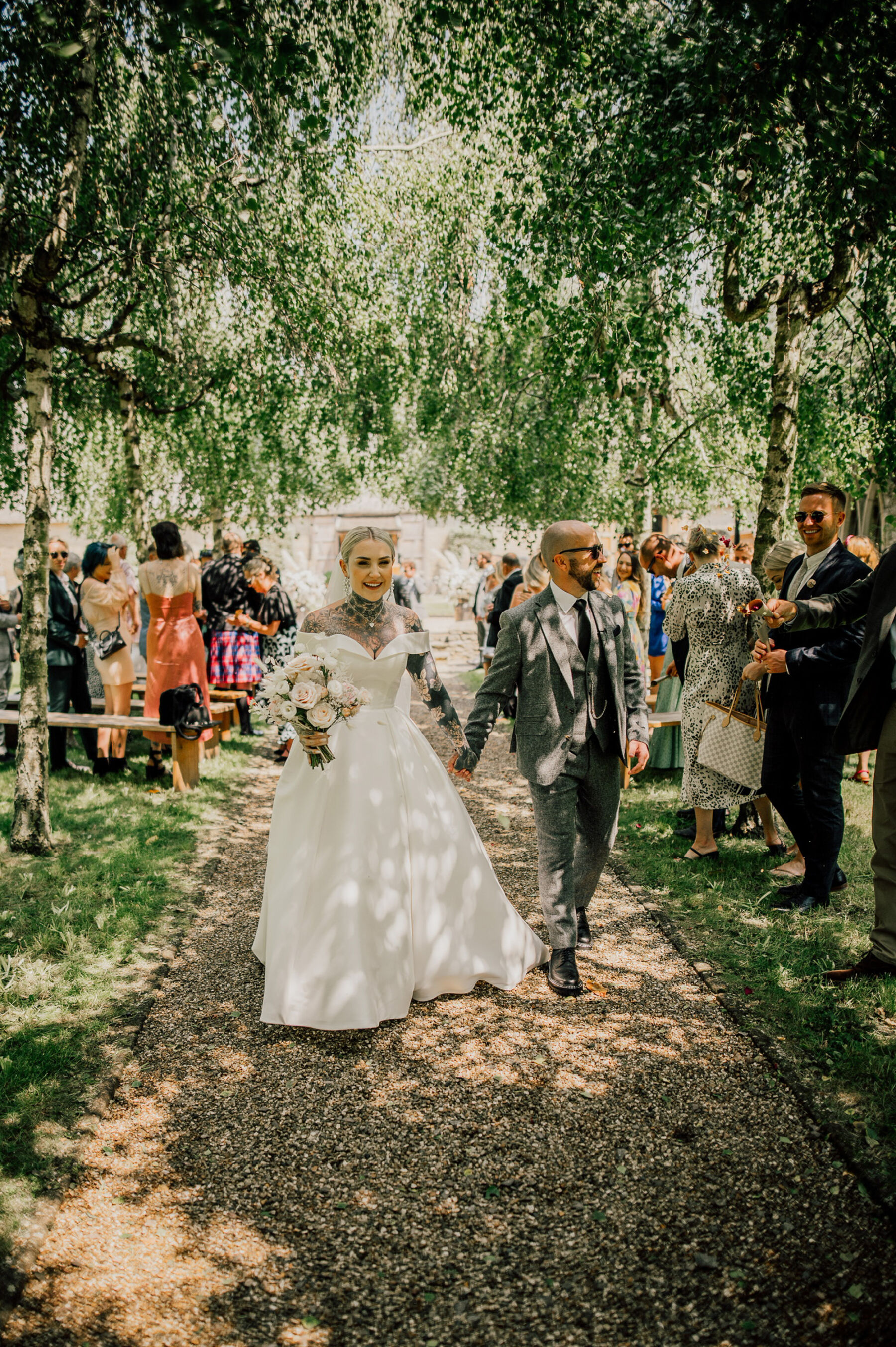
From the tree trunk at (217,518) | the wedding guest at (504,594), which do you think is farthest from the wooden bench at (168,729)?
the tree trunk at (217,518)

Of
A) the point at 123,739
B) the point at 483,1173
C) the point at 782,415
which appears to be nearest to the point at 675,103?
the point at 782,415

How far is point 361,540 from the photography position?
4.38m

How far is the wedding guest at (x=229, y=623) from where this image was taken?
9.93m

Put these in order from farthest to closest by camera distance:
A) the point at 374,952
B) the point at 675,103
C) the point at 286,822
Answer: the point at 675,103 < the point at 286,822 < the point at 374,952

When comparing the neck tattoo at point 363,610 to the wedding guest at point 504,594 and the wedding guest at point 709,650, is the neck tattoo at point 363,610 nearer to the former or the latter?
the wedding guest at point 709,650

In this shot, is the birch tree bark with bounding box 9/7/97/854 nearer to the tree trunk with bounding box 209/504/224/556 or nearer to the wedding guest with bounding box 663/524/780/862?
the wedding guest with bounding box 663/524/780/862

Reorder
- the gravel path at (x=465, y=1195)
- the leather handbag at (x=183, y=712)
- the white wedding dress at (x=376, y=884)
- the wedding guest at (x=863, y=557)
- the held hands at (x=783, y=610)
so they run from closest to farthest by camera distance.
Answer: the gravel path at (x=465, y=1195)
the white wedding dress at (x=376, y=884)
the held hands at (x=783, y=610)
the wedding guest at (x=863, y=557)
the leather handbag at (x=183, y=712)

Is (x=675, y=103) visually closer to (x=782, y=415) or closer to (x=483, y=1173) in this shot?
(x=782, y=415)

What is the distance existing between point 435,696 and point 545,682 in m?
0.55

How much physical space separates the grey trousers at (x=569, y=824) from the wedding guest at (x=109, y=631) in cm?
585

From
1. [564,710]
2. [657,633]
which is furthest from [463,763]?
[657,633]

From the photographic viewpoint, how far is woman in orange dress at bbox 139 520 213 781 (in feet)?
27.8

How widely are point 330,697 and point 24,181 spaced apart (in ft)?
15.1

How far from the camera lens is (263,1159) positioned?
10.2 ft
